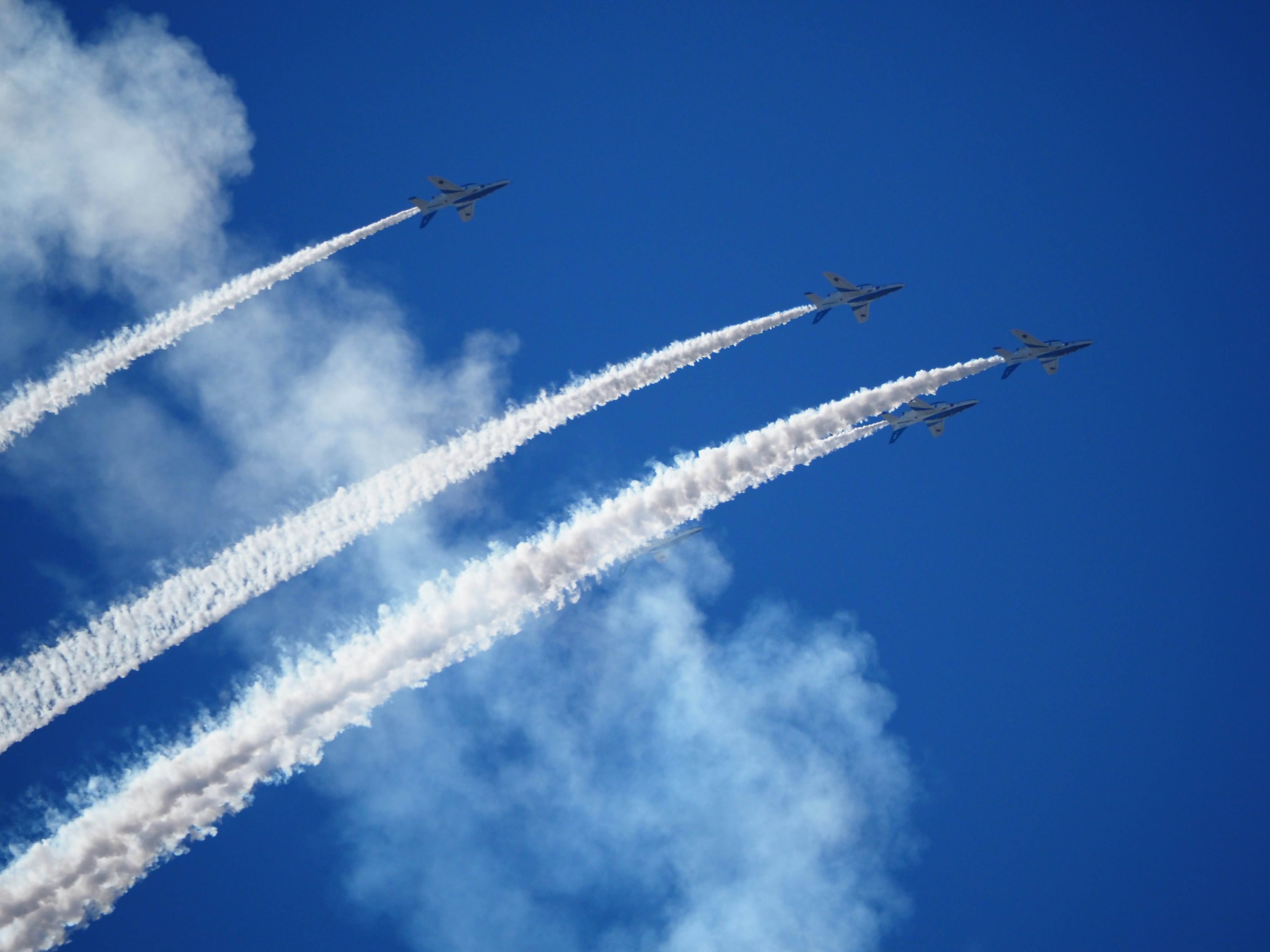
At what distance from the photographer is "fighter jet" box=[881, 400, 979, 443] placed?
58.6 m

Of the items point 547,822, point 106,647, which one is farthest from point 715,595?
point 106,647

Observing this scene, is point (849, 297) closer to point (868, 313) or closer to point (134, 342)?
point (868, 313)

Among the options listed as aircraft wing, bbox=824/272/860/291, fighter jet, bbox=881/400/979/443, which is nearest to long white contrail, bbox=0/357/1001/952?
fighter jet, bbox=881/400/979/443

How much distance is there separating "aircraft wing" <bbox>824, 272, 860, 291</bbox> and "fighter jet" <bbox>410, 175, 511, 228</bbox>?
19.7m

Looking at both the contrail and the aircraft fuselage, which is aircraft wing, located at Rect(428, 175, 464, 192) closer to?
the aircraft fuselage

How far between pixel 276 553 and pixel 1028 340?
1689 inches

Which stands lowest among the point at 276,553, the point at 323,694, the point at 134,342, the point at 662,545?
the point at 323,694

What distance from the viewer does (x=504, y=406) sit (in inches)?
2090

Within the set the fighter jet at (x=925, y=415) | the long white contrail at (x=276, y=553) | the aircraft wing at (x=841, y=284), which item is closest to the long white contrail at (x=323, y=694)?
the long white contrail at (x=276, y=553)

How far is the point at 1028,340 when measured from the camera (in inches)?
2354

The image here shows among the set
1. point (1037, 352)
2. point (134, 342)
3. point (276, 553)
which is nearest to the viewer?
point (276, 553)

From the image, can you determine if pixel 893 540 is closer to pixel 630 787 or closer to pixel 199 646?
pixel 630 787

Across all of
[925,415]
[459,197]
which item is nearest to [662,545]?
[925,415]

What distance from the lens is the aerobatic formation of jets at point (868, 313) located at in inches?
2317
